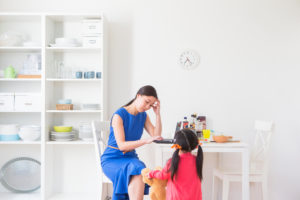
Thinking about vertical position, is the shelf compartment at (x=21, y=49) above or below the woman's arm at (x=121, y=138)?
above

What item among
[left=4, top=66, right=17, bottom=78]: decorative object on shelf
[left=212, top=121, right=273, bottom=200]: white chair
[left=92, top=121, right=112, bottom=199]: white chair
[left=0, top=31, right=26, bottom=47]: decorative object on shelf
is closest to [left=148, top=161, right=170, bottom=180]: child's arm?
[left=92, top=121, right=112, bottom=199]: white chair

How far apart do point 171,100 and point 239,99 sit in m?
0.74

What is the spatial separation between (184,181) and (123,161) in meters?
0.56

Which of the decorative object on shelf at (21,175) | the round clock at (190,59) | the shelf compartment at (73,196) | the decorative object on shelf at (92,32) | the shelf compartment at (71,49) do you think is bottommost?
the shelf compartment at (73,196)

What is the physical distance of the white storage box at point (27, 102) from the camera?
363cm

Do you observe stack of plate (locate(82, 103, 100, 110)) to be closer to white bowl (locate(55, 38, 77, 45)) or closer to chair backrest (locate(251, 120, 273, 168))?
white bowl (locate(55, 38, 77, 45))

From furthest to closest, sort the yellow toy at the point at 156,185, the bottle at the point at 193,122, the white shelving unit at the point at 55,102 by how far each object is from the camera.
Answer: the white shelving unit at the point at 55,102
the bottle at the point at 193,122
the yellow toy at the point at 156,185

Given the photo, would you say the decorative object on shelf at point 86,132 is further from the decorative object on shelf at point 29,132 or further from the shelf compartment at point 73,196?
the shelf compartment at point 73,196

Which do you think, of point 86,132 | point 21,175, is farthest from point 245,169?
point 21,175

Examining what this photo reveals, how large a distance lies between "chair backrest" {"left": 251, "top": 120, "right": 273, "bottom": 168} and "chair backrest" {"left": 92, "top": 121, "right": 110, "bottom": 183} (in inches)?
59.5

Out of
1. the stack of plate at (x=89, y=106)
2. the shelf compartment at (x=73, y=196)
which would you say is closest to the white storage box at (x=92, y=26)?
the stack of plate at (x=89, y=106)

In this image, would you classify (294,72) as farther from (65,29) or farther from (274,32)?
(65,29)

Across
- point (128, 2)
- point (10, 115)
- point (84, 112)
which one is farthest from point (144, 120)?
point (10, 115)

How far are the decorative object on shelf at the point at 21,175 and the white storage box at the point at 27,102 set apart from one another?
0.61m
